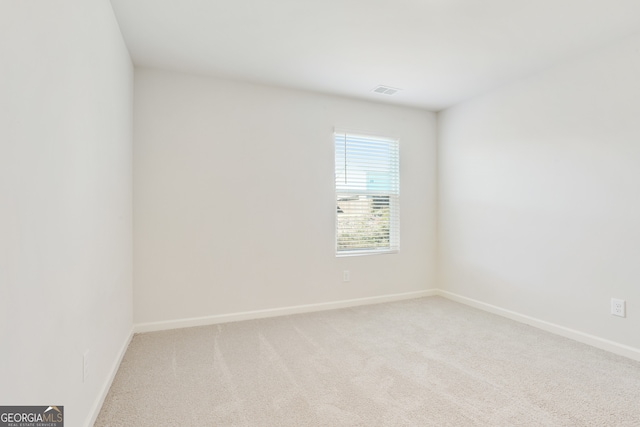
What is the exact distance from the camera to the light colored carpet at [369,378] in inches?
68.1

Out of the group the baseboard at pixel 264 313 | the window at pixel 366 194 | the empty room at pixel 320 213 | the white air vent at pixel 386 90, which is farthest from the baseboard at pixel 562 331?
the white air vent at pixel 386 90

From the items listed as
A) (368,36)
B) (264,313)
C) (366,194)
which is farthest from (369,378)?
(368,36)

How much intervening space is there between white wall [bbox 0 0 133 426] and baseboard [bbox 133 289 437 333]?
83 cm

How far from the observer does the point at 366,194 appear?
155 inches

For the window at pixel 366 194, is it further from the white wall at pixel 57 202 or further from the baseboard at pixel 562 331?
the white wall at pixel 57 202

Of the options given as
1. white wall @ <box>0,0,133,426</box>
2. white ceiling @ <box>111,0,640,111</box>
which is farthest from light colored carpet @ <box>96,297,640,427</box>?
white ceiling @ <box>111,0,640,111</box>

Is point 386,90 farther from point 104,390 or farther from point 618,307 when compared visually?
point 104,390

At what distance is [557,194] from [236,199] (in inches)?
122

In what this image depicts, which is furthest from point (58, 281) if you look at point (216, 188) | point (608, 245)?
point (608, 245)

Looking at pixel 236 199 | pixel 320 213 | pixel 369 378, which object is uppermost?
pixel 236 199

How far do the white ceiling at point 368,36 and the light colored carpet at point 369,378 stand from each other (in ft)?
8.16

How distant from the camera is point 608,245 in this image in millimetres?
2584

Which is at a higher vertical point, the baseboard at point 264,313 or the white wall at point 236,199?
the white wall at point 236,199

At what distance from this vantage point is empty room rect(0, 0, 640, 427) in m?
1.32
